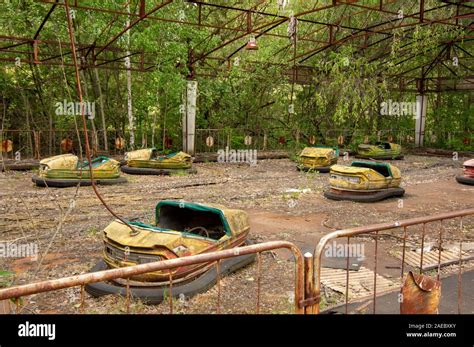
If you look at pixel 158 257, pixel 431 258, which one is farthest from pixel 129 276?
pixel 431 258

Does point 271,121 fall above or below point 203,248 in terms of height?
above

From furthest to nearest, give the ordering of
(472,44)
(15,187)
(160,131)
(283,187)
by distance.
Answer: (472,44)
(160,131)
(283,187)
(15,187)

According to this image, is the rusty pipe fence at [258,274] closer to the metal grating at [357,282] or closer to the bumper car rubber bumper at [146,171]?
the metal grating at [357,282]

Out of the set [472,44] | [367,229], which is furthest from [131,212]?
[472,44]

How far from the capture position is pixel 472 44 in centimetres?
1788

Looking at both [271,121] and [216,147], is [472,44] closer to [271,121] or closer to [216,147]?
[271,121]

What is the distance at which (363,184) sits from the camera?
8156 millimetres

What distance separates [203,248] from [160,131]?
13.1 m

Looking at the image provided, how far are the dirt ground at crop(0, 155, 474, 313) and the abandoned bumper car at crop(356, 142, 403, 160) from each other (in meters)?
3.09

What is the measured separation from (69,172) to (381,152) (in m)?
11.3
